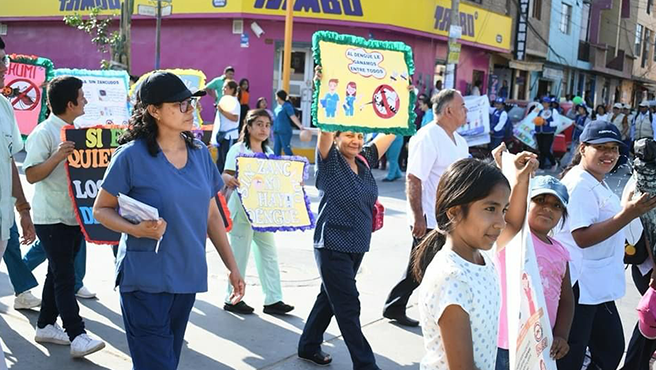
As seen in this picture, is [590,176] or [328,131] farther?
[328,131]

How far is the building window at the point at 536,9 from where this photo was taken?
28975mm

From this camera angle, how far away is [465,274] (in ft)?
8.38

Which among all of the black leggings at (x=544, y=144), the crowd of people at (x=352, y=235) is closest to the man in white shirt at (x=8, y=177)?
the crowd of people at (x=352, y=235)

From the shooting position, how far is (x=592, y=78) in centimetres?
3731

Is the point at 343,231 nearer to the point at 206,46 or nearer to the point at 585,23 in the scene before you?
the point at 206,46

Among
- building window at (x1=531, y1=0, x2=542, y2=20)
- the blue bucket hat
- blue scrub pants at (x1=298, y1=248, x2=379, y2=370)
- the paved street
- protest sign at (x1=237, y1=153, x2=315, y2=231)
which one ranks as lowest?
the paved street

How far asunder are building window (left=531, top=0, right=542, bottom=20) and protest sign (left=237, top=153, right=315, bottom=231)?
81.4 ft

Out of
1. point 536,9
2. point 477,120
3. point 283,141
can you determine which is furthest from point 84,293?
point 536,9

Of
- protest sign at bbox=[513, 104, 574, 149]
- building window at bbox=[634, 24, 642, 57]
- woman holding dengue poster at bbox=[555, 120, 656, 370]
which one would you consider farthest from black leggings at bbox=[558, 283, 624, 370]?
building window at bbox=[634, 24, 642, 57]

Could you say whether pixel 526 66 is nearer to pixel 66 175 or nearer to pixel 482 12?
pixel 482 12

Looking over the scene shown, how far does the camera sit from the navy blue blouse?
463 cm

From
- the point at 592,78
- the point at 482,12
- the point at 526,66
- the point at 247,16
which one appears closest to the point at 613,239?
the point at 247,16

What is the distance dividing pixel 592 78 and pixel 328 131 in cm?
3547

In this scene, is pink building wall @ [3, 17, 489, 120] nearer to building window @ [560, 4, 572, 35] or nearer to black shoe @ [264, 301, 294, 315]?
building window @ [560, 4, 572, 35]
